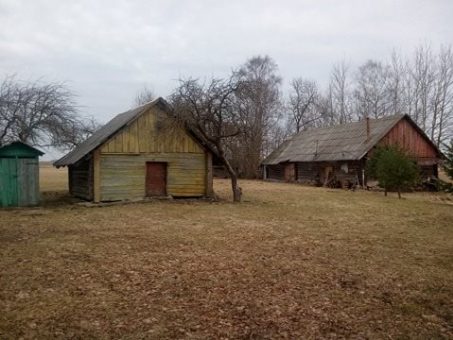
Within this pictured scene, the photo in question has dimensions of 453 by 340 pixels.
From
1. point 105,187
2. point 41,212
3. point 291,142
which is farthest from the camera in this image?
point 291,142

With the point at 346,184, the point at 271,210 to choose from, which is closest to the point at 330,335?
the point at 271,210

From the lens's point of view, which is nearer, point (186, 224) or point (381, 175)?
point (186, 224)

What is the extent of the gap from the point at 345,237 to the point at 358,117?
1715 inches

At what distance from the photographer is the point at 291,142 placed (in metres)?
43.9

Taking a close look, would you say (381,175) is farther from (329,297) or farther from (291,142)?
(291,142)

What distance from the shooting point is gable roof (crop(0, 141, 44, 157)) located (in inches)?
707

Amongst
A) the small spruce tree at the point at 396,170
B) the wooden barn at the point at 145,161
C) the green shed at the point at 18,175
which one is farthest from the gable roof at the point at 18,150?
Result: the small spruce tree at the point at 396,170

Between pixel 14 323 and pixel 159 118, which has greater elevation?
pixel 159 118

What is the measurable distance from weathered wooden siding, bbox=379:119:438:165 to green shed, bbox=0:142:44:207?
74.0 ft

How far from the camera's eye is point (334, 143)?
118ft

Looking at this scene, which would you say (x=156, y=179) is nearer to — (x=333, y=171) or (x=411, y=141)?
(x=333, y=171)

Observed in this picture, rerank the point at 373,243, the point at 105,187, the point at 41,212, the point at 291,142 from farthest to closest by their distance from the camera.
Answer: the point at 291,142 < the point at 105,187 < the point at 41,212 < the point at 373,243

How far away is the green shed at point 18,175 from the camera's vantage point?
59.1 ft

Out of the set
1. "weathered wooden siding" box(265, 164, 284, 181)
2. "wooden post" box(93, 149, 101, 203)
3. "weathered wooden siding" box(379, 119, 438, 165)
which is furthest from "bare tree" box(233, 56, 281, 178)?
"wooden post" box(93, 149, 101, 203)
